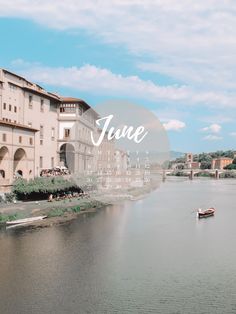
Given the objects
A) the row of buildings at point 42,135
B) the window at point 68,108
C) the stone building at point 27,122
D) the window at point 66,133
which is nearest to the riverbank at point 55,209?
the row of buildings at point 42,135

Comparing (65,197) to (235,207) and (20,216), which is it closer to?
(20,216)

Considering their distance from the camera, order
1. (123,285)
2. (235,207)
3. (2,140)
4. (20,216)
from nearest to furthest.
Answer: (123,285) → (20,216) → (2,140) → (235,207)

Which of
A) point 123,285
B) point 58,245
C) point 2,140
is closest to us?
point 123,285

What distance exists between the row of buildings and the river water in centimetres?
1068

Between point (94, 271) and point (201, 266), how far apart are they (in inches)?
197

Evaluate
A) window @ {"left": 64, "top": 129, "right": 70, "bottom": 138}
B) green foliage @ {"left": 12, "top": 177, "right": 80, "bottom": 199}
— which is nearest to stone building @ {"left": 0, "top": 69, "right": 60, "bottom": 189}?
window @ {"left": 64, "top": 129, "right": 70, "bottom": 138}

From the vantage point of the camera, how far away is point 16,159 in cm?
4250

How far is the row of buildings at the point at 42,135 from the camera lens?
3988 centimetres

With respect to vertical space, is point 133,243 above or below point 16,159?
below

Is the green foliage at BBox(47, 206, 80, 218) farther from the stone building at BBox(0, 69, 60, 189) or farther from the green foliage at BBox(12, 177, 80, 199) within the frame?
the stone building at BBox(0, 69, 60, 189)

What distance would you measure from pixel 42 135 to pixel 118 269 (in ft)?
99.9

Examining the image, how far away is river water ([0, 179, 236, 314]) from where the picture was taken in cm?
1633

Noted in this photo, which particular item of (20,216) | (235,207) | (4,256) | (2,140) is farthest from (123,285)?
(235,207)

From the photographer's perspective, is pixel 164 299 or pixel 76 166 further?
pixel 76 166
